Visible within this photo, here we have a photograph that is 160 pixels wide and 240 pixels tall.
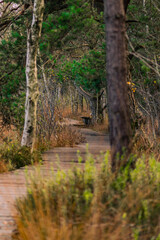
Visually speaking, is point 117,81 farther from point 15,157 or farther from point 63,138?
point 63,138

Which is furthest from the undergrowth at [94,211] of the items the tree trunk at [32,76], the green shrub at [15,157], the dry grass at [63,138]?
the dry grass at [63,138]

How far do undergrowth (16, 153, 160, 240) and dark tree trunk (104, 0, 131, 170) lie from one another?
39 centimetres

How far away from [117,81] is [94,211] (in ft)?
5.67

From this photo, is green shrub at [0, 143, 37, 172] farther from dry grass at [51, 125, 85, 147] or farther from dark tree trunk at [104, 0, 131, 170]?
dark tree trunk at [104, 0, 131, 170]

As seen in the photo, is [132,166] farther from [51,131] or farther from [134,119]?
[51,131]

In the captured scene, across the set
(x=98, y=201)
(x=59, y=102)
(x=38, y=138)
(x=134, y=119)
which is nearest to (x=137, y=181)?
(x=98, y=201)

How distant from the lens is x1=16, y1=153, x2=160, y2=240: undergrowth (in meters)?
3.28

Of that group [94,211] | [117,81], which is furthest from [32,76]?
[94,211]

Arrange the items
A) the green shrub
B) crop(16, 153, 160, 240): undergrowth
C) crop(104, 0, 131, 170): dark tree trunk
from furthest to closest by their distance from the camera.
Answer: the green shrub < crop(104, 0, 131, 170): dark tree trunk < crop(16, 153, 160, 240): undergrowth

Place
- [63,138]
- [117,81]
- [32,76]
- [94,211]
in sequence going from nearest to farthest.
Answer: [94,211], [117,81], [32,76], [63,138]

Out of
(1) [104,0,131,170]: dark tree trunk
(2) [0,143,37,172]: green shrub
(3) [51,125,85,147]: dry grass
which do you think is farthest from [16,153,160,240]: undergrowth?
(3) [51,125,85,147]: dry grass

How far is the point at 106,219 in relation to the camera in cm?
349

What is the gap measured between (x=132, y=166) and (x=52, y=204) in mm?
1263

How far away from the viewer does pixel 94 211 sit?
343 cm
